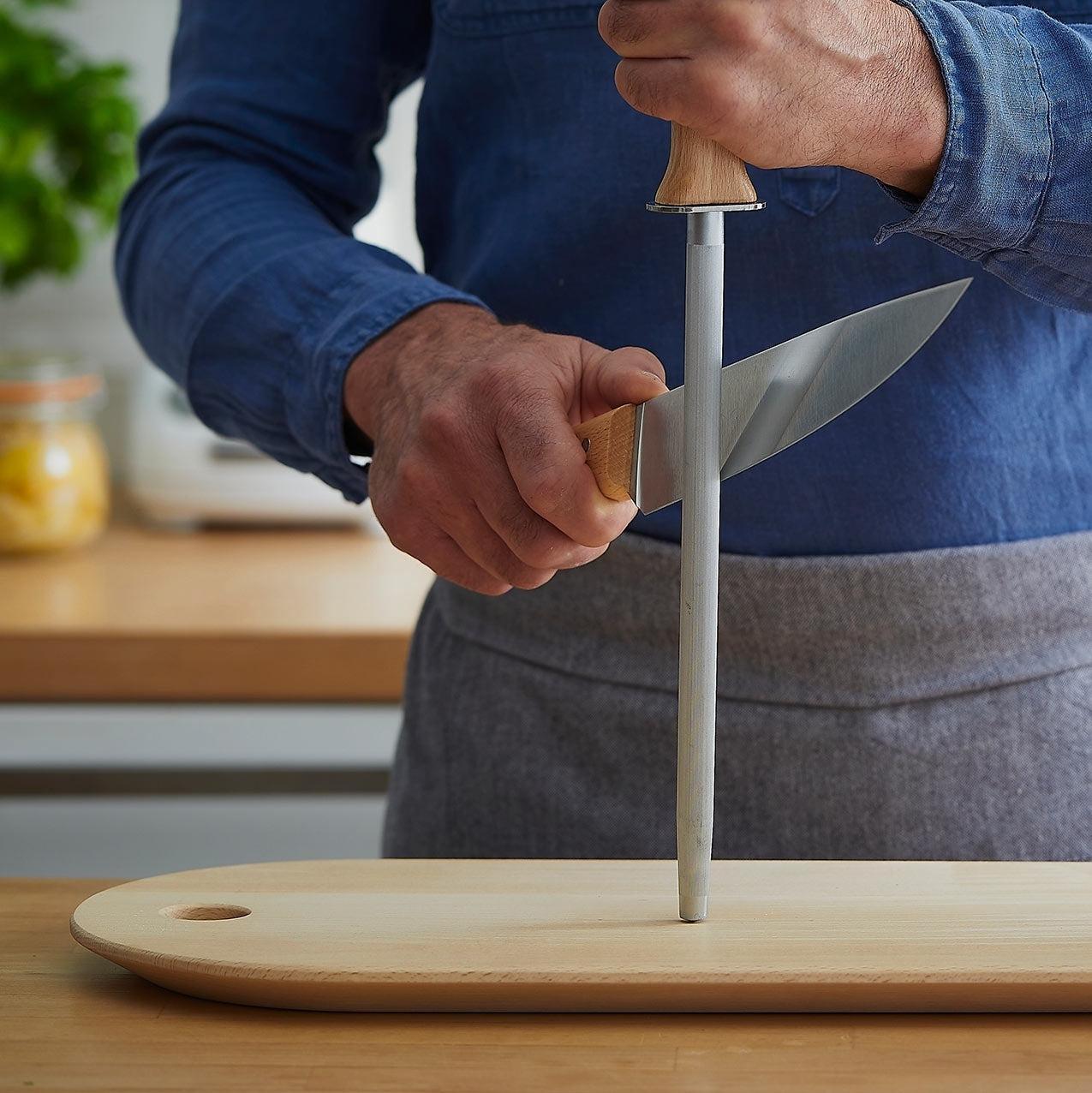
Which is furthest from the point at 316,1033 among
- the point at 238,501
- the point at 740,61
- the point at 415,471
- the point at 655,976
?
the point at 238,501

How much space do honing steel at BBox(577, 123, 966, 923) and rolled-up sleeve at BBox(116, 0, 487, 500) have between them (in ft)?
0.63

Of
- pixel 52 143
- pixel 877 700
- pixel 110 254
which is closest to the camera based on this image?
pixel 877 700

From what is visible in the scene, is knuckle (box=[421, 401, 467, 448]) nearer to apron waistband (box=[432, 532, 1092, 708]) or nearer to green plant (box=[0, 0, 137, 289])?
apron waistband (box=[432, 532, 1092, 708])

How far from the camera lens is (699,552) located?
20.2 inches

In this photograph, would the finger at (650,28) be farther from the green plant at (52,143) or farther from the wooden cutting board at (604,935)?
the green plant at (52,143)

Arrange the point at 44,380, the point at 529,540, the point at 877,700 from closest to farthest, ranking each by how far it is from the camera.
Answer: the point at 529,540
the point at 877,700
the point at 44,380

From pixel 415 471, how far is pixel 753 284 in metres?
0.18

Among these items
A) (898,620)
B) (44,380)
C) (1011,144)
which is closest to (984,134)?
(1011,144)

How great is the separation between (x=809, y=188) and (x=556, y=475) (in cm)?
20

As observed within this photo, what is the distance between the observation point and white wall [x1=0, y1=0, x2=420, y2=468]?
1682 mm

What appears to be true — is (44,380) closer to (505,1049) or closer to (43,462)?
(43,462)

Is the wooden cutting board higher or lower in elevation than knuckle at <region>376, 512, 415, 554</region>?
lower

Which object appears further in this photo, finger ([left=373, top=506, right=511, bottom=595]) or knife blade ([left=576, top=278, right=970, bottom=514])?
finger ([left=373, top=506, right=511, bottom=595])

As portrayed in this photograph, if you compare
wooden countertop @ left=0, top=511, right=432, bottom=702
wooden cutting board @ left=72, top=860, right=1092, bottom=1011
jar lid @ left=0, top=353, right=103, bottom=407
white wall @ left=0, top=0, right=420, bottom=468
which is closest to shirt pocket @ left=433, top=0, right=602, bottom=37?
wooden cutting board @ left=72, top=860, right=1092, bottom=1011
